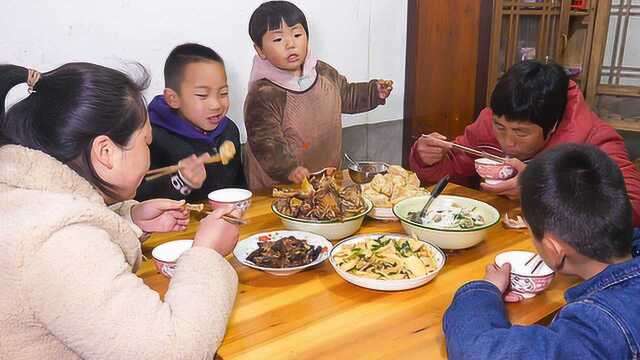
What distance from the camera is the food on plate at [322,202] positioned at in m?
1.54

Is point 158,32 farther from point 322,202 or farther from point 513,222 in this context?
point 513,222

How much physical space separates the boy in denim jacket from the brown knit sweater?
4.54ft

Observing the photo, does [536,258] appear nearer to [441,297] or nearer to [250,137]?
[441,297]

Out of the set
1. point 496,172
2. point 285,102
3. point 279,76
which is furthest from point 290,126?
point 496,172

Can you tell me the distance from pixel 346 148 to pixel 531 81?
3.99 feet

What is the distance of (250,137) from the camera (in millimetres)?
2369

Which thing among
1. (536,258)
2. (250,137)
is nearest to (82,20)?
(250,137)

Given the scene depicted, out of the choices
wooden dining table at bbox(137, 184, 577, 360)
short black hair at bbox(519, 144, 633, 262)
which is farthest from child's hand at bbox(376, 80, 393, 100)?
short black hair at bbox(519, 144, 633, 262)

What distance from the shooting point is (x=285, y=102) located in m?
2.35

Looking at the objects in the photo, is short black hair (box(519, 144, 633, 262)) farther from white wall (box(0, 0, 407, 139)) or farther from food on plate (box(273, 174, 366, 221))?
white wall (box(0, 0, 407, 139))

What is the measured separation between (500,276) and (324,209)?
535 mm

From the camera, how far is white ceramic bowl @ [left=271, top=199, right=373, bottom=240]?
58.8 inches

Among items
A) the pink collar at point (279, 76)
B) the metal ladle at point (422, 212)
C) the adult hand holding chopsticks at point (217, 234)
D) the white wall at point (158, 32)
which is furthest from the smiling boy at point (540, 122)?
the adult hand holding chopsticks at point (217, 234)

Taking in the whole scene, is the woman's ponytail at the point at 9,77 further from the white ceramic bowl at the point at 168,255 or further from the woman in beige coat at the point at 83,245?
the white ceramic bowl at the point at 168,255
